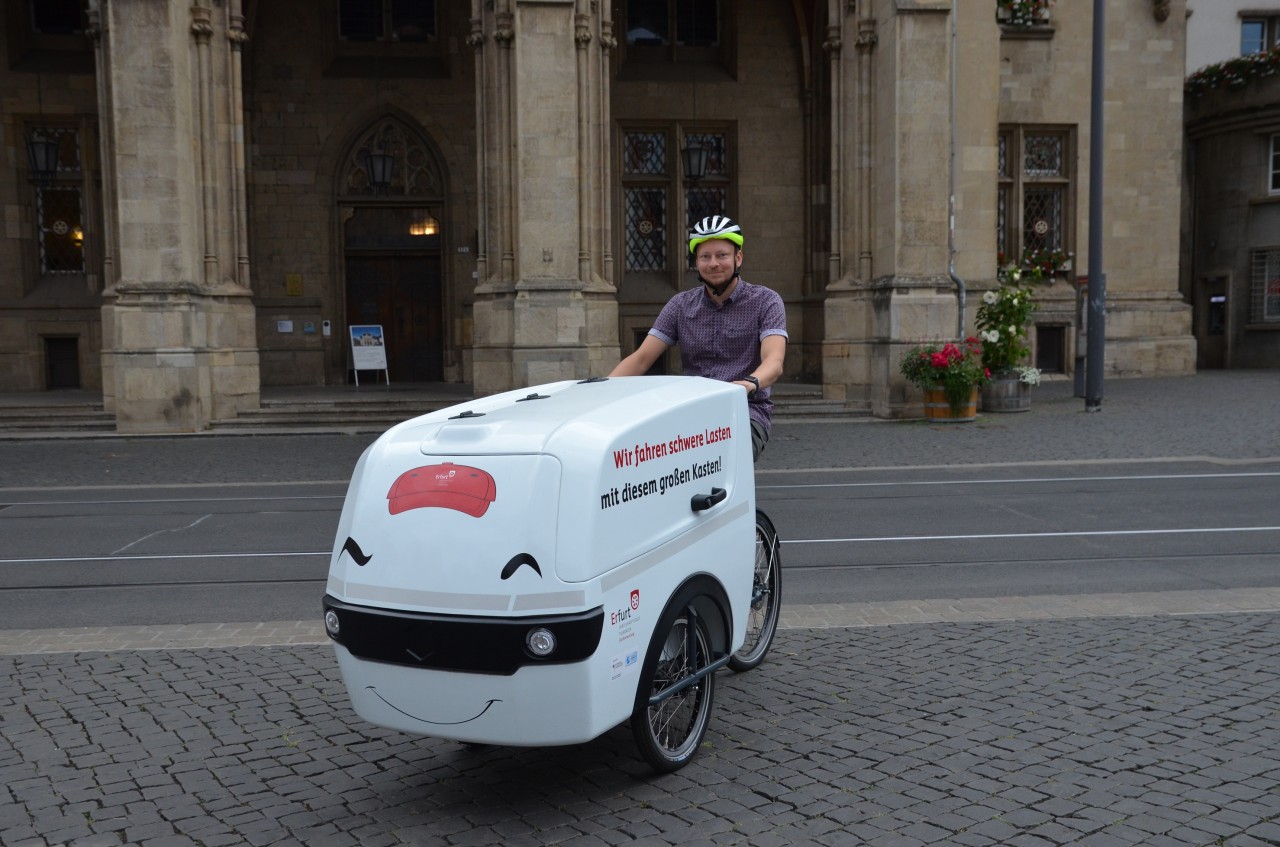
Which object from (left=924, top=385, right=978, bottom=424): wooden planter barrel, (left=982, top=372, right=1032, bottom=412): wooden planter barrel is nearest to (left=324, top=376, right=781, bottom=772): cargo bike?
(left=924, top=385, right=978, bottom=424): wooden planter barrel

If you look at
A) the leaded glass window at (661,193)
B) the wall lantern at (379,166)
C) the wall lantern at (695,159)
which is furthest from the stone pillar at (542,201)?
the leaded glass window at (661,193)

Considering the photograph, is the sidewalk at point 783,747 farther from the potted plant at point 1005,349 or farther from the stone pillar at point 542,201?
the potted plant at point 1005,349

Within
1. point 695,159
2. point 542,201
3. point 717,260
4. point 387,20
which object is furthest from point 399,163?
point 717,260

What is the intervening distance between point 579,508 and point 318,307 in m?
20.7

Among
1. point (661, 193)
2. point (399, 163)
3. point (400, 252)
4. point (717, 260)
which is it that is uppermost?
point (399, 163)

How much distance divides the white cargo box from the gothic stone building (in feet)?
45.4

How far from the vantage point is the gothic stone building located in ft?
58.0

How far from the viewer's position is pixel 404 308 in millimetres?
23859

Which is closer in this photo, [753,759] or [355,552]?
[355,552]

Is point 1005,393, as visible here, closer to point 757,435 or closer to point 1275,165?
point 757,435

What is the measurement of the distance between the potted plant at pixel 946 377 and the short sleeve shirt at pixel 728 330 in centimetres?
1237

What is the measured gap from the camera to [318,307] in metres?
23.2

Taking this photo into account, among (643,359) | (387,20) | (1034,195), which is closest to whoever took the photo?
(643,359)

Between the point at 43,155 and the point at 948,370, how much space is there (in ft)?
53.4
